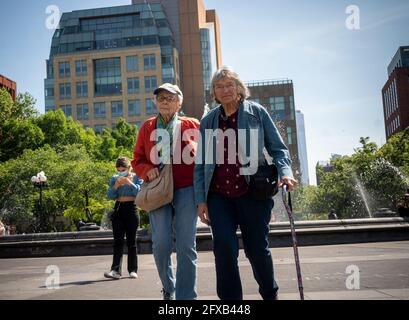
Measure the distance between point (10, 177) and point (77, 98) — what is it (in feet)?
163

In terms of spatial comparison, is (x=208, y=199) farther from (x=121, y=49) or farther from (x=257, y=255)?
(x=121, y=49)

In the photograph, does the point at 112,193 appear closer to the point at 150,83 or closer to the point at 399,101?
the point at 399,101

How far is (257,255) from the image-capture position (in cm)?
339

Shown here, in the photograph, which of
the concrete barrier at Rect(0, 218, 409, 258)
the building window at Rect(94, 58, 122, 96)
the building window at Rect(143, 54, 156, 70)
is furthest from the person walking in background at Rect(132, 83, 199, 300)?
the building window at Rect(94, 58, 122, 96)

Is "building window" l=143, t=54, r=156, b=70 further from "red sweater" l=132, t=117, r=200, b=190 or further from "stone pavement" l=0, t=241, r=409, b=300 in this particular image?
"red sweater" l=132, t=117, r=200, b=190

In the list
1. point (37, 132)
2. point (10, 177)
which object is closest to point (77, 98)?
point (37, 132)

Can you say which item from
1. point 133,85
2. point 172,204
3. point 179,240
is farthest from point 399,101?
point 179,240

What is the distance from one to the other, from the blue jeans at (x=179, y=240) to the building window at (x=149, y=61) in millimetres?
73113

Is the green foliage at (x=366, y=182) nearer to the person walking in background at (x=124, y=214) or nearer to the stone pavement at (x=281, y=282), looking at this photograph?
the stone pavement at (x=281, y=282)

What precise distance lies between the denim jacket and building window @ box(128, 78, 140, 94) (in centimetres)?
7366

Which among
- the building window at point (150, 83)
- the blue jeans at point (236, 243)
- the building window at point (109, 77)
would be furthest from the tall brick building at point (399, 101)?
the building window at point (109, 77)

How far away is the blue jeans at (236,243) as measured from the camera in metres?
3.37

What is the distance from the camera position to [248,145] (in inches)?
140

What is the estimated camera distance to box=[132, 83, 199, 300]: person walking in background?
376 centimetres
